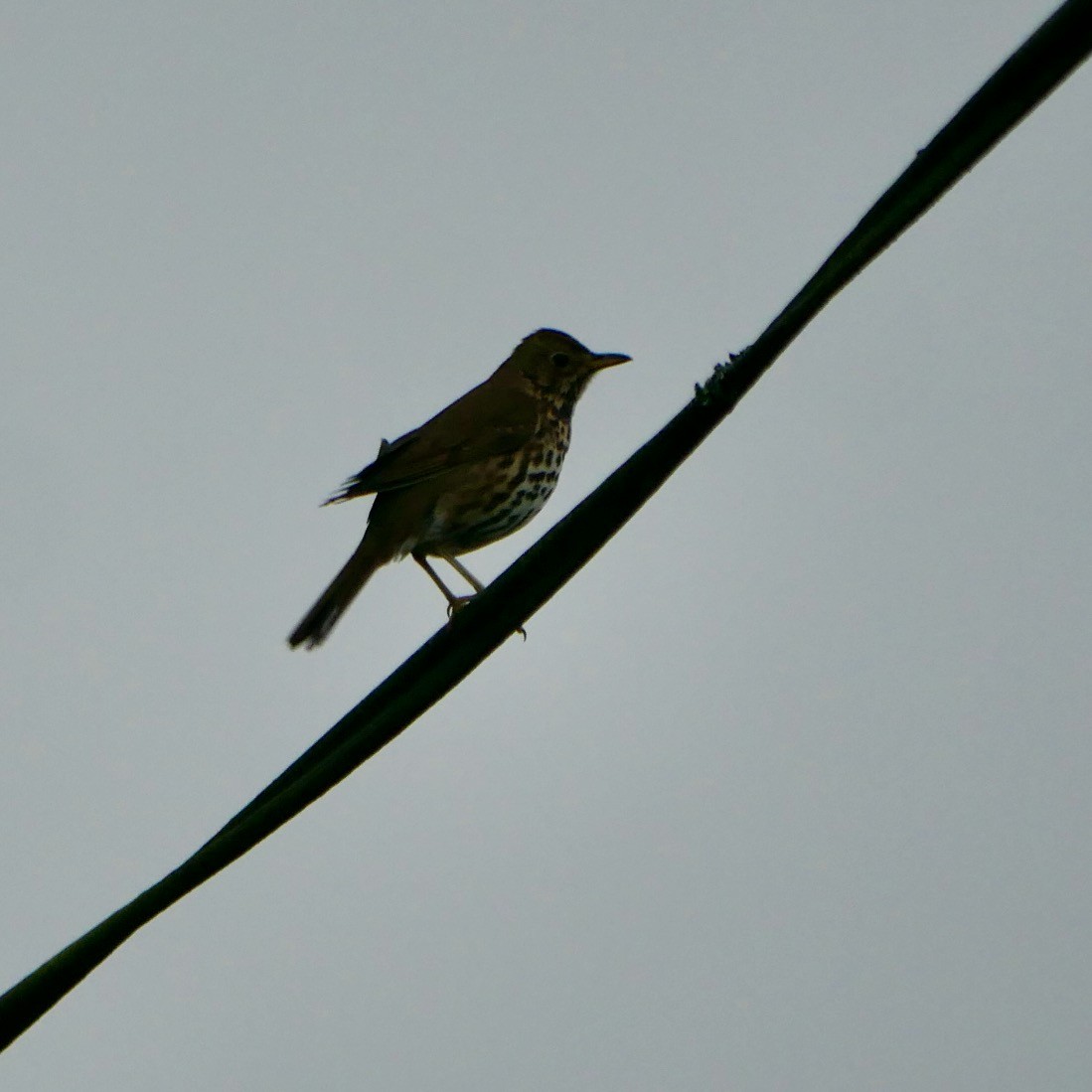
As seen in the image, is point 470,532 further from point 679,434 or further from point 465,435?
point 679,434

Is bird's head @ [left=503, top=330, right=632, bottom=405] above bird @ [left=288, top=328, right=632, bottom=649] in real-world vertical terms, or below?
above

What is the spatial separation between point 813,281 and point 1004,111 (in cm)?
39

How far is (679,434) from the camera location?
255cm

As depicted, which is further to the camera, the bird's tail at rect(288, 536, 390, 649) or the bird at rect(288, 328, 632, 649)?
the bird at rect(288, 328, 632, 649)

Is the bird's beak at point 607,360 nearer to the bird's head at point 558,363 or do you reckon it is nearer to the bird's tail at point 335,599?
the bird's head at point 558,363

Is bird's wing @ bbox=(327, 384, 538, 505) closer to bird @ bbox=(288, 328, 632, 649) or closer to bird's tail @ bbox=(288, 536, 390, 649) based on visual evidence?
bird @ bbox=(288, 328, 632, 649)

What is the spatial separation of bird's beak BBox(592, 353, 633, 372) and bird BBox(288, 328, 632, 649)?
31 cm

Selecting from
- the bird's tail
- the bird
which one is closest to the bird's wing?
the bird

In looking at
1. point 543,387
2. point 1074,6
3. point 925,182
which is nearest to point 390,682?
point 925,182

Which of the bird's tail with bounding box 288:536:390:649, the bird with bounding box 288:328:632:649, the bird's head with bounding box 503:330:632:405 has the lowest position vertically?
the bird's tail with bounding box 288:536:390:649

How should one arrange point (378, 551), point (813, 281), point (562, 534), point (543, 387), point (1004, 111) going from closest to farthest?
point (1004, 111)
point (813, 281)
point (562, 534)
point (378, 551)
point (543, 387)

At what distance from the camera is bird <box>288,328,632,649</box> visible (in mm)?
5535

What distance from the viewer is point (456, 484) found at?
5.97m

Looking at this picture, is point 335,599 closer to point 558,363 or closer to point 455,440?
point 455,440
